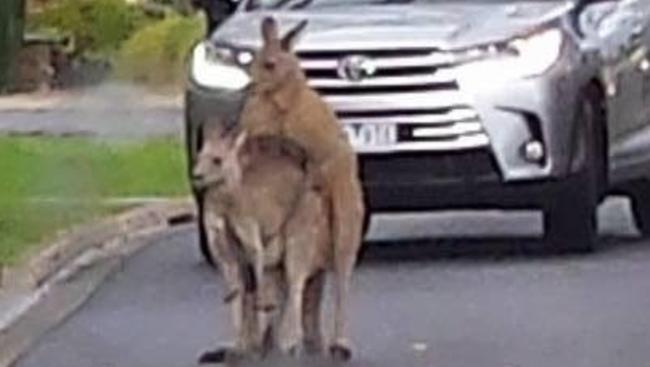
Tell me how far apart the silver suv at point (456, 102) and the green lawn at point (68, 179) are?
1.79 m

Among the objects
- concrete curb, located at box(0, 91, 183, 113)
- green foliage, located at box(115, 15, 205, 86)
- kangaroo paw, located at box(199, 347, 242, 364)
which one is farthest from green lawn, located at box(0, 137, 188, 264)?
green foliage, located at box(115, 15, 205, 86)

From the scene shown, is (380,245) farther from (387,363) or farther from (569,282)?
(387,363)

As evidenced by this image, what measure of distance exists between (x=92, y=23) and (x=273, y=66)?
26.8m

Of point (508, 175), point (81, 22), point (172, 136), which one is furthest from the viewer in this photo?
point (81, 22)

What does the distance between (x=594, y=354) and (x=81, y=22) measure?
89.0 ft

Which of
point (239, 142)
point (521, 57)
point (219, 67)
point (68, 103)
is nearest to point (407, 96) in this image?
point (521, 57)

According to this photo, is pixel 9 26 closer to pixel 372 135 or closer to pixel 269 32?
pixel 372 135

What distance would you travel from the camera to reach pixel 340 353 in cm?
1091

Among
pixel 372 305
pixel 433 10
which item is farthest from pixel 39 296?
pixel 433 10

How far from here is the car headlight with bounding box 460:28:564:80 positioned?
14.5 metres

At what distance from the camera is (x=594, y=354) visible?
37.1 feet

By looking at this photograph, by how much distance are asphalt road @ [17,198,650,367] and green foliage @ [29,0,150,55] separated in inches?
846

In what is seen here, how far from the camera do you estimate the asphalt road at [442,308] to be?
11.5 metres

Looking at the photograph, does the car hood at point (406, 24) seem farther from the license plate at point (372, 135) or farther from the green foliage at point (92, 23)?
the green foliage at point (92, 23)
